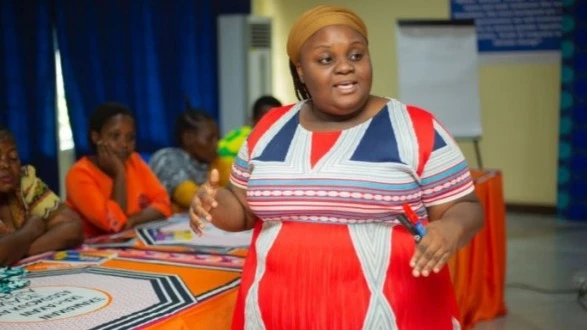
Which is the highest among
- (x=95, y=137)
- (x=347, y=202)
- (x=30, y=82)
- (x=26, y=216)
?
(x=347, y=202)

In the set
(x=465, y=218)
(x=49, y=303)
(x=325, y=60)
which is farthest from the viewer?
(x=49, y=303)

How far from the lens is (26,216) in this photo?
2779 millimetres

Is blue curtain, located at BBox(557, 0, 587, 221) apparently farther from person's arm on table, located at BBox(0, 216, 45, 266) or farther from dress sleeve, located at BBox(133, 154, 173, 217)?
person's arm on table, located at BBox(0, 216, 45, 266)

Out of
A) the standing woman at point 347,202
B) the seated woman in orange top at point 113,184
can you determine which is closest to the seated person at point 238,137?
the seated woman in orange top at point 113,184

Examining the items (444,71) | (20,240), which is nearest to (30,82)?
(20,240)

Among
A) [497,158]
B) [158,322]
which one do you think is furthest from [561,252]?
[158,322]

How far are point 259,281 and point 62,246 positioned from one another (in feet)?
4.33

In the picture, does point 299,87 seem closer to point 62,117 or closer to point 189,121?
point 189,121

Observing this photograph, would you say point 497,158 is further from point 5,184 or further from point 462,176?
point 462,176

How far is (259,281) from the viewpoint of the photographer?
1.65m

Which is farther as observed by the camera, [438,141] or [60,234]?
[60,234]

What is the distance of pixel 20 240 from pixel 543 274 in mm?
3549

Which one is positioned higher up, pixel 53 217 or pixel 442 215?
pixel 442 215

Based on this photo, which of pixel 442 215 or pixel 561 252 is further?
pixel 561 252
